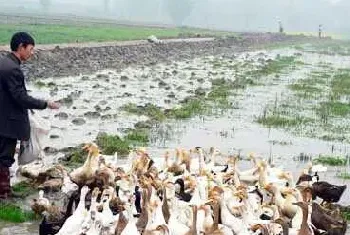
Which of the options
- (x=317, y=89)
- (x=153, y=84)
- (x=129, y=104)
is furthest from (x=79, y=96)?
(x=317, y=89)

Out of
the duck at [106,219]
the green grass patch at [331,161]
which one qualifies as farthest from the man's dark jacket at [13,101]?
the green grass patch at [331,161]

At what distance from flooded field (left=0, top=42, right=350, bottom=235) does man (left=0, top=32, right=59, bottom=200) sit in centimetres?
130

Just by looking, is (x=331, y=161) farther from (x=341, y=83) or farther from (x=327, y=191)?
(x=341, y=83)

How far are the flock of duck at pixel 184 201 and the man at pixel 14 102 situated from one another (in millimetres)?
939

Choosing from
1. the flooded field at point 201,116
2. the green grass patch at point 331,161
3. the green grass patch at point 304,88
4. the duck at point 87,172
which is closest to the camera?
the duck at point 87,172

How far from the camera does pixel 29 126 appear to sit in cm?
1038

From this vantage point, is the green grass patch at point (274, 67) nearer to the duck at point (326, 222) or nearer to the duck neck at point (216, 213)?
the duck at point (326, 222)

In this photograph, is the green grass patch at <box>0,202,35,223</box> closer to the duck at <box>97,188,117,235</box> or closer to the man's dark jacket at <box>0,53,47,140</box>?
the man's dark jacket at <box>0,53,47,140</box>

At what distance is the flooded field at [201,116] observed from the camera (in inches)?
649

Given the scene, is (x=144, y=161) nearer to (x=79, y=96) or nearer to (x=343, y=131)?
(x=343, y=131)

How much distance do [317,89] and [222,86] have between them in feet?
14.2

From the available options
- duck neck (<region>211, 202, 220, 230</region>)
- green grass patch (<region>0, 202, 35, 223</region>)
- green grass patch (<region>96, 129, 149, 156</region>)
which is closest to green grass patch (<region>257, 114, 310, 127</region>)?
green grass patch (<region>96, 129, 149, 156</region>)

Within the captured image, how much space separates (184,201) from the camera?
9.50m

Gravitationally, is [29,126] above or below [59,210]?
above
